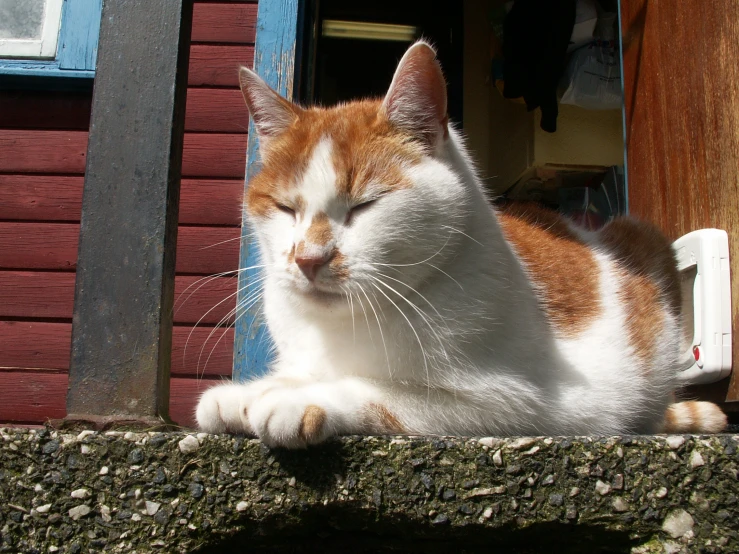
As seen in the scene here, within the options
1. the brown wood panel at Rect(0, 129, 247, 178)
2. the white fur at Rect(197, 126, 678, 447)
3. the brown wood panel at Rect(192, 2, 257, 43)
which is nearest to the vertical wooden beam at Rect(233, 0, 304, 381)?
the brown wood panel at Rect(192, 2, 257, 43)

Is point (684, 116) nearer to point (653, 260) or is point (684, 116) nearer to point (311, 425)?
point (653, 260)

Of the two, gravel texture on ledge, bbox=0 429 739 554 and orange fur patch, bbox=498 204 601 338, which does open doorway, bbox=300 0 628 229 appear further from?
gravel texture on ledge, bbox=0 429 739 554

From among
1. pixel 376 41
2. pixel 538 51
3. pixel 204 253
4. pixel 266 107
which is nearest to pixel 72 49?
pixel 204 253

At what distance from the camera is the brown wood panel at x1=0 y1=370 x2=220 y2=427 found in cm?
303

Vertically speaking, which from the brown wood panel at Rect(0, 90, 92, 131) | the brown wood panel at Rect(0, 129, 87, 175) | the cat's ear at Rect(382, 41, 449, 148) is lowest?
the cat's ear at Rect(382, 41, 449, 148)

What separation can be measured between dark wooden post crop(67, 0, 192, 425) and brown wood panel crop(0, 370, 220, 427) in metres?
1.70

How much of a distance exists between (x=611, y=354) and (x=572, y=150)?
330cm

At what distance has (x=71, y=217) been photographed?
10.5ft

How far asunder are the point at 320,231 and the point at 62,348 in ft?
7.45

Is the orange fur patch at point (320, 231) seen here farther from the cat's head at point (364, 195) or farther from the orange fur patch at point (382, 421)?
the orange fur patch at point (382, 421)

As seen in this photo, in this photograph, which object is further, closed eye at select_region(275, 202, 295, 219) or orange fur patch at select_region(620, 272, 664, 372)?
orange fur patch at select_region(620, 272, 664, 372)

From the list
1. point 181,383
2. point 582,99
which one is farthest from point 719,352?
point 582,99

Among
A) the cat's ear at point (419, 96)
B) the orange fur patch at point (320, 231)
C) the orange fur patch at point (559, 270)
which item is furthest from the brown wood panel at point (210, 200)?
the orange fur patch at point (320, 231)

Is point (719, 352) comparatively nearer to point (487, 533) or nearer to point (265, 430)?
point (487, 533)
